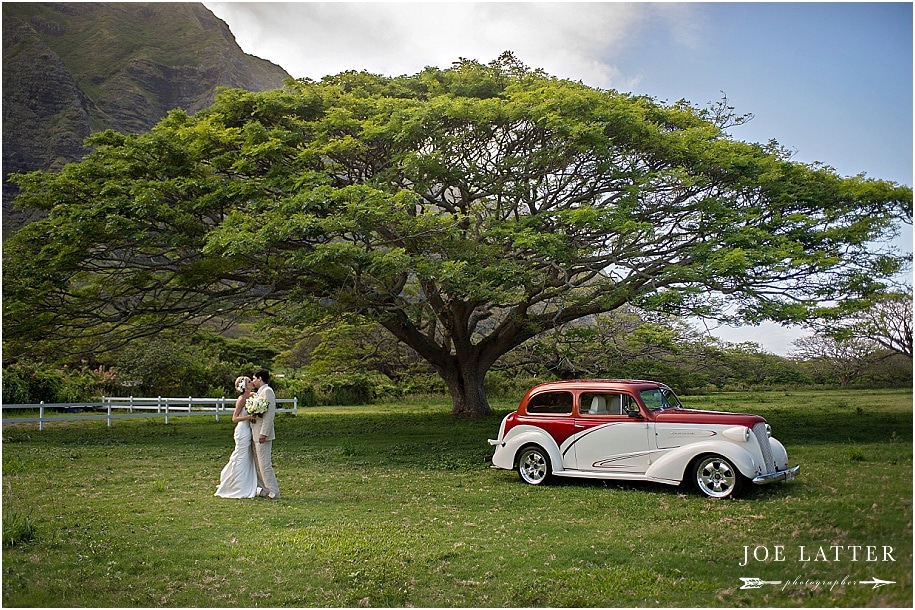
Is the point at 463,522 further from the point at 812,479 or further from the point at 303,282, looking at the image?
the point at 303,282

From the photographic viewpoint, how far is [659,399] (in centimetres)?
1059

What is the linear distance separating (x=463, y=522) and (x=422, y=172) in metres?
9.14

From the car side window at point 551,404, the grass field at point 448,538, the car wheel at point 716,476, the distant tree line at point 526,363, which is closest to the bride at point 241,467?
the grass field at point 448,538

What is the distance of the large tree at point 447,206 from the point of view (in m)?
14.7

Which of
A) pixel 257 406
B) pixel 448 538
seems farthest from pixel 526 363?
pixel 448 538

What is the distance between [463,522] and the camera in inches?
332

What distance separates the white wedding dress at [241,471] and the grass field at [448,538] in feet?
1.51

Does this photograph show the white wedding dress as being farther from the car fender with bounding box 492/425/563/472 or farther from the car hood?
the car hood

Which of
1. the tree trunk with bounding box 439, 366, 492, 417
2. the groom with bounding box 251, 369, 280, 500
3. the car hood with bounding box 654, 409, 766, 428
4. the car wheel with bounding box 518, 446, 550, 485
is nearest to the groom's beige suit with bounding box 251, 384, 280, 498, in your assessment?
the groom with bounding box 251, 369, 280, 500

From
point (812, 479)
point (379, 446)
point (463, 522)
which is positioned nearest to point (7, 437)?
point (379, 446)

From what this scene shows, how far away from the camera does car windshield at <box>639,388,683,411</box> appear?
10.4 m

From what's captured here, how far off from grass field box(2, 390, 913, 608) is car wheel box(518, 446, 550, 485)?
269mm

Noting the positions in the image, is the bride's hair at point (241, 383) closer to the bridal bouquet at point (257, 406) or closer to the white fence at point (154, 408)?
the bridal bouquet at point (257, 406)

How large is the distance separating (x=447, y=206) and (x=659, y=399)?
9187mm
